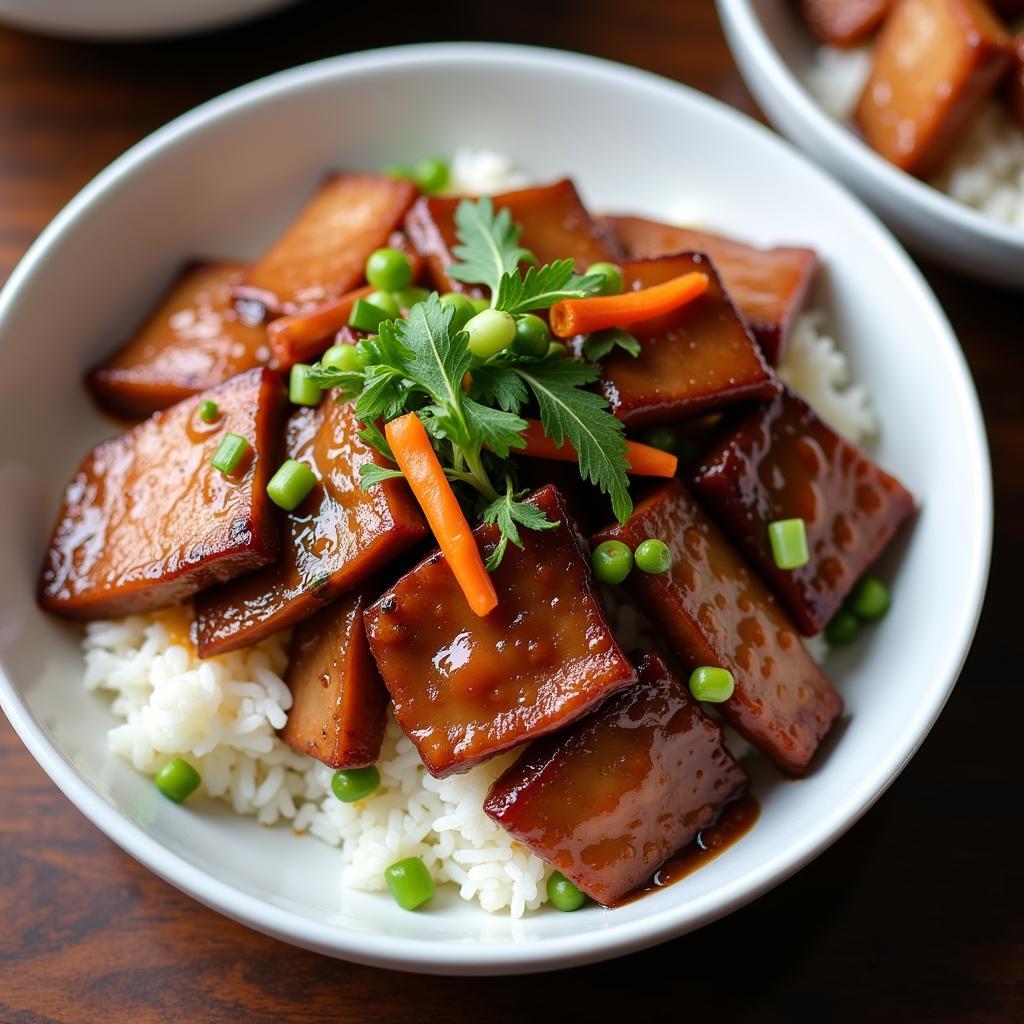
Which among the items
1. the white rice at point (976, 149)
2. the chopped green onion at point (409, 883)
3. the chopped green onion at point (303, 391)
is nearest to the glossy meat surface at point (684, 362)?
the chopped green onion at point (303, 391)

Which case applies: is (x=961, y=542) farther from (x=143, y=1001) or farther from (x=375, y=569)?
(x=143, y=1001)

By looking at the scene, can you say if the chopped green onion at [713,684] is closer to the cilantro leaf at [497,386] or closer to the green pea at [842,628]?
the green pea at [842,628]

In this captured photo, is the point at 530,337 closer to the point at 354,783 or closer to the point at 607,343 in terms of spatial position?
the point at 607,343

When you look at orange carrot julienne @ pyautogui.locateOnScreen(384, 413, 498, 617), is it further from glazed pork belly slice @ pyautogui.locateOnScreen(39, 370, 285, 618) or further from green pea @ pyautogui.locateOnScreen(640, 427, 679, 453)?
green pea @ pyautogui.locateOnScreen(640, 427, 679, 453)

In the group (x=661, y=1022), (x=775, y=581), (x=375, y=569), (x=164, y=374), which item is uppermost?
(x=775, y=581)

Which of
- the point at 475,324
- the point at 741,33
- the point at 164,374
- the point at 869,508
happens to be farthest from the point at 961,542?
the point at 164,374

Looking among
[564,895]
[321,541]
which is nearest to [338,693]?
[321,541]

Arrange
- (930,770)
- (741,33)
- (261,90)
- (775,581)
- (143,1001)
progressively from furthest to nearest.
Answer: (741,33), (261,90), (930,770), (775,581), (143,1001)
